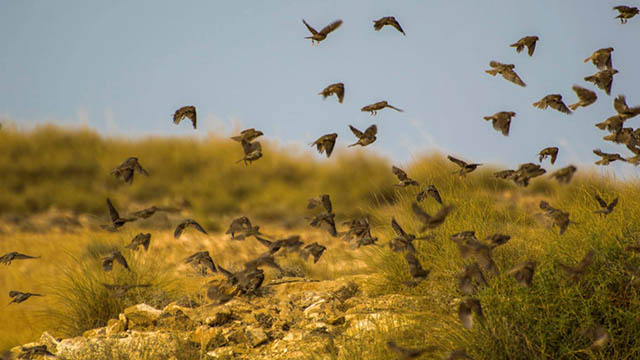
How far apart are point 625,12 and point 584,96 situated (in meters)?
1.04

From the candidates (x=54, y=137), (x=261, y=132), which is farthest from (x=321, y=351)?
(x=54, y=137)

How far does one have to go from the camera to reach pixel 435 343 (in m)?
4.06

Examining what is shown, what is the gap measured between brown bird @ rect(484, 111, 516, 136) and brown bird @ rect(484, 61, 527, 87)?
357mm

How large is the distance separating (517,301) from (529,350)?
1.05 ft

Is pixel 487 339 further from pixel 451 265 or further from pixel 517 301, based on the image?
pixel 451 265

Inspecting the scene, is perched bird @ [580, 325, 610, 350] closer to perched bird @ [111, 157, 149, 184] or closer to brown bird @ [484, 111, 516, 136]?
brown bird @ [484, 111, 516, 136]

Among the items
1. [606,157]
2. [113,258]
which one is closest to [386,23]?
[606,157]

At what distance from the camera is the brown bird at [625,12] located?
469cm

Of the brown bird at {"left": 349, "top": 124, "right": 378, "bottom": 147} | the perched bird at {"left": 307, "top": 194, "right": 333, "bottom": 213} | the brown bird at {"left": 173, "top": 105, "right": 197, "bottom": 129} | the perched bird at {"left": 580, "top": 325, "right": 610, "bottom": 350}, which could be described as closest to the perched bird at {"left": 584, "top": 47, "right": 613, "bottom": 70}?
the brown bird at {"left": 349, "top": 124, "right": 378, "bottom": 147}

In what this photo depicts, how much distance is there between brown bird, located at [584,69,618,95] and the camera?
13.9ft

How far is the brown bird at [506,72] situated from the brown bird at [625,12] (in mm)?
1066

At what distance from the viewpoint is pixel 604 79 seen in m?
4.26

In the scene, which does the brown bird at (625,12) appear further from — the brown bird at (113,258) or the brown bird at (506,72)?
the brown bird at (113,258)

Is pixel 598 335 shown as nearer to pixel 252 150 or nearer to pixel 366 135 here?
pixel 366 135
